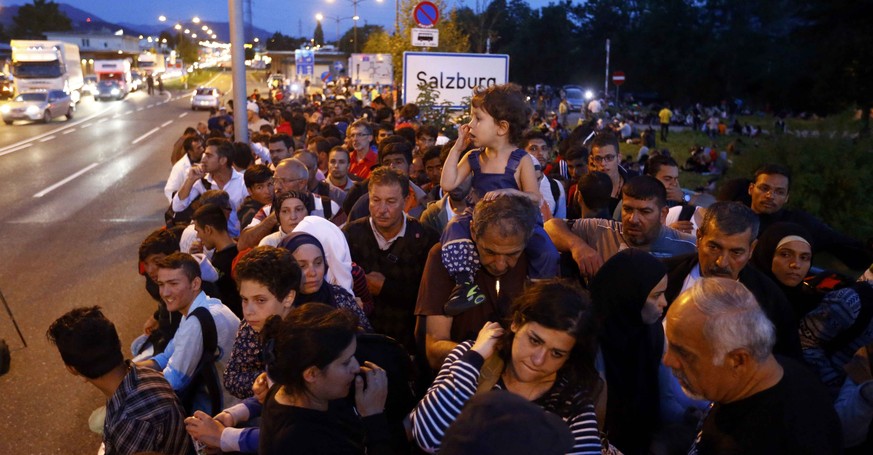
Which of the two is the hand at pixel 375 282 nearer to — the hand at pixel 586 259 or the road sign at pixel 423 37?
the hand at pixel 586 259

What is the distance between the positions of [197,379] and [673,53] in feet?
194

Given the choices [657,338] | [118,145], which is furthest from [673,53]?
[657,338]

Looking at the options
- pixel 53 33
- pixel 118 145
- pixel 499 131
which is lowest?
pixel 118 145

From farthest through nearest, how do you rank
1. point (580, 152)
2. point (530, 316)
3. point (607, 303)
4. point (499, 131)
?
point (580, 152) → point (499, 131) → point (607, 303) → point (530, 316)

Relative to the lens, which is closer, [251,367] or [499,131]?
[251,367]

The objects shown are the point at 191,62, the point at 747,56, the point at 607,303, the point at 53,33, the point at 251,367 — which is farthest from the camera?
the point at 191,62

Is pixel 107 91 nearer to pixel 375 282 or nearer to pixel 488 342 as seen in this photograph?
pixel 375 282

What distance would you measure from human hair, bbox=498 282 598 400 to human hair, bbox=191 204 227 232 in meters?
3.17

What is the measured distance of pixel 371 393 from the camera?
2779 mm

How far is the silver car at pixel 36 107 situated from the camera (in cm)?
3212

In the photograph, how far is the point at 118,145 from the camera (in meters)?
25.6

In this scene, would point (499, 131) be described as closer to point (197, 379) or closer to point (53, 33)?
point (197, 379)

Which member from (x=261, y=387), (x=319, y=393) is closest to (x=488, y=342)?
(x=319, y=393)

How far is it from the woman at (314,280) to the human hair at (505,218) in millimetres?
946
